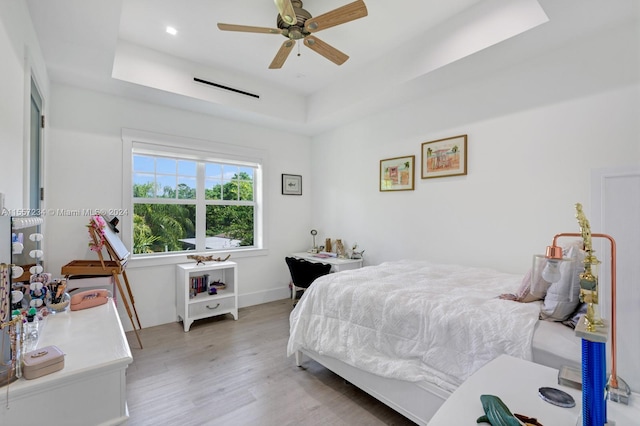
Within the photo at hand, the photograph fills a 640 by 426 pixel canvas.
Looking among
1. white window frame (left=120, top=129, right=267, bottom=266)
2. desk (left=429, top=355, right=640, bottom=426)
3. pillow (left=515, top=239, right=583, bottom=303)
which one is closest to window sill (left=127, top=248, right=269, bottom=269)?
white window frame (left=120, top=129, right=267, bottom=266)

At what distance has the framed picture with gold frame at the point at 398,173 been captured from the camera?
3.62 m

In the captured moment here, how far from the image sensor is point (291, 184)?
4.87m

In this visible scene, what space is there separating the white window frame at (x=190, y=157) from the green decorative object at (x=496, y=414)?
11.9 feet

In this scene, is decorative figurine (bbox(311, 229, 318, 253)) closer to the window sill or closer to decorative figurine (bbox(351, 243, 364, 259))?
decorative figurine (bbox(351, 243, 364, 259))

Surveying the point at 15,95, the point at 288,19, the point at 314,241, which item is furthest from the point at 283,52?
the point at 314,241

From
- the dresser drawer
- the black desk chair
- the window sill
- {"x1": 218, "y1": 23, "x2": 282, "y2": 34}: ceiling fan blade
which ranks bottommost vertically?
the dresser drawer

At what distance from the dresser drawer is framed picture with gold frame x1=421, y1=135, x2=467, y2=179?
2.82m

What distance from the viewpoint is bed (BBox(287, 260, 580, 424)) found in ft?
4.92

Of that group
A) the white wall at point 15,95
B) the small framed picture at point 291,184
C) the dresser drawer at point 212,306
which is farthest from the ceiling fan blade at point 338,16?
the dresser drawer at point 212,306

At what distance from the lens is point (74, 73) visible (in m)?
2.84

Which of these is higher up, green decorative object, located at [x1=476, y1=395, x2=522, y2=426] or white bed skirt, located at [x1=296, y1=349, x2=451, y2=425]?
green decorative object, located at [x1=476, y1=395, x2=522, y2=426]

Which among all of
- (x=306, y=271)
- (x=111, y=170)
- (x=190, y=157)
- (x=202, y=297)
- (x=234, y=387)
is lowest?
(x=234, y=387)

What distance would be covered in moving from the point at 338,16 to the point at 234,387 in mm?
2823

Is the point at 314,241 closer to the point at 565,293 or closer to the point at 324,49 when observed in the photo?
the point at 324,49
